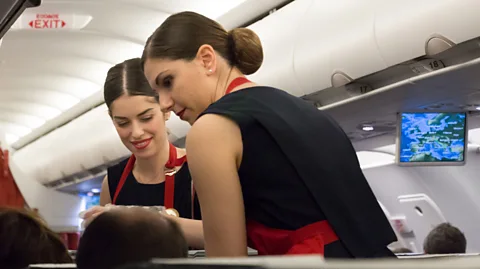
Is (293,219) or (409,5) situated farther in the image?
(409,5)

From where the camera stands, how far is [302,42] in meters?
6.96

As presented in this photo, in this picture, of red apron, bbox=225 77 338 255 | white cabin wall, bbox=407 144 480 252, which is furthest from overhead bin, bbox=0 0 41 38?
white cabin wall, bbox=407 144 480 252

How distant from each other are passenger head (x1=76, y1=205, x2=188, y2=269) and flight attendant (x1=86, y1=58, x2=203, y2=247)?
1.73 m

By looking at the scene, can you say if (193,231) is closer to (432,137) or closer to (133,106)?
(133,106)

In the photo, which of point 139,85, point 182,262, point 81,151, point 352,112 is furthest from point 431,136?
point 81,151

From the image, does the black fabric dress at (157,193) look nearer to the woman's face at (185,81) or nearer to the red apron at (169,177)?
the red apron at (169,177)

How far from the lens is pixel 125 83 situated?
3400mm

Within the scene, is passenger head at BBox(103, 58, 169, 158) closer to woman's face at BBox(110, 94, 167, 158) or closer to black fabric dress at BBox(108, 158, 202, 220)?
woman's face at BBox(110, 94, 167, 158)

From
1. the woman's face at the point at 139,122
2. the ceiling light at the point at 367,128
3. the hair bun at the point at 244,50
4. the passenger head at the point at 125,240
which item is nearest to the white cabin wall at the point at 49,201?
the ceiling light at the point at 367,128

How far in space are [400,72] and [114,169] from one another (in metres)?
3.29

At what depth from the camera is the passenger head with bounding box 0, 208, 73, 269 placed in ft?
6.23

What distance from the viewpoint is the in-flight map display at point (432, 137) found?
7.98 metres

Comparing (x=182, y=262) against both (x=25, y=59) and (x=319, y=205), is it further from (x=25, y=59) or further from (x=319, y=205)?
(x=25, y=59)

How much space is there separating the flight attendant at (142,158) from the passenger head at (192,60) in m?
0.82
